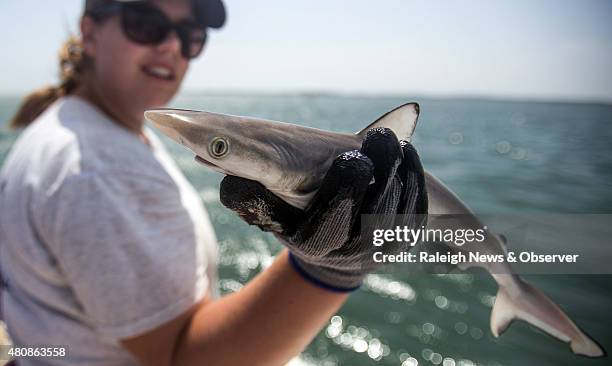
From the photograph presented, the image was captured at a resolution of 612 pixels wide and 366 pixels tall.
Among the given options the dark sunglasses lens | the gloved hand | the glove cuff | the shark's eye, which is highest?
the dark sunglasses lens

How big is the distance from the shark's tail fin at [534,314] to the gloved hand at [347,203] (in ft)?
2.90

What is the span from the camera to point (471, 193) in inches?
526

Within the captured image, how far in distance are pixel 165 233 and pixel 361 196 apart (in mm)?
1036

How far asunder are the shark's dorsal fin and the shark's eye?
66 cm

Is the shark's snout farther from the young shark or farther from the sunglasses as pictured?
the sunglasses

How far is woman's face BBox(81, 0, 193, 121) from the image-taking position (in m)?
2.56

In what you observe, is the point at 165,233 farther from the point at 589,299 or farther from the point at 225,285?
the point at 589,299

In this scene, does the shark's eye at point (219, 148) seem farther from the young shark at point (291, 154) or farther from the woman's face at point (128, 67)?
the woman's face at point (128, 67)

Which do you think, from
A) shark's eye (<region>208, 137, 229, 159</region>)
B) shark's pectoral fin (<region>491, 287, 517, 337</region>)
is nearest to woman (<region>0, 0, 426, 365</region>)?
shark's eye (<region>208, 137, 229, 159</region>)

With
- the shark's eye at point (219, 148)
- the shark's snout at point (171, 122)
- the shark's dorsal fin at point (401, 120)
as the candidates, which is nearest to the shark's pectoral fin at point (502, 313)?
the shark's dorsal fin at point (401, 120)

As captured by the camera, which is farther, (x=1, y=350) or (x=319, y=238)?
(x=1, y=350)

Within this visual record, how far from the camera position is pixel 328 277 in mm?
1753

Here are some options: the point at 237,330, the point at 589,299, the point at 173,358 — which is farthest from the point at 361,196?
the point at 589,299

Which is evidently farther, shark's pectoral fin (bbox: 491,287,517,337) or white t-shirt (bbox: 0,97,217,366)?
shark's pectoral fin (bbox: 491,287,517,337)
